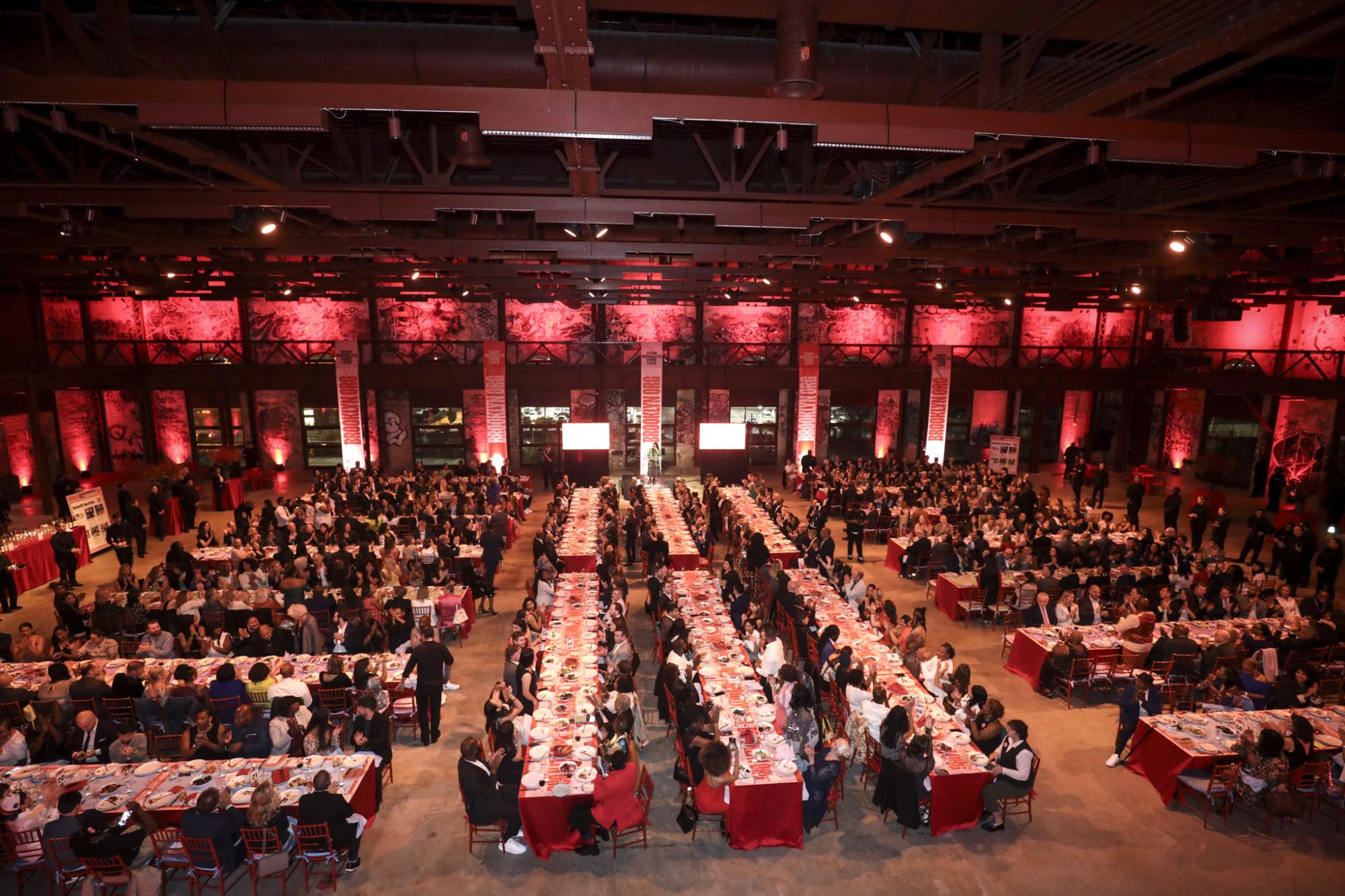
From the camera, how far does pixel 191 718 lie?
8586 mm

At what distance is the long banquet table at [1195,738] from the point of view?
8.00 meters

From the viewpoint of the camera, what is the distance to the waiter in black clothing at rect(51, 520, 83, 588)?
586 inches

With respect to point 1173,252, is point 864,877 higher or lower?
lower

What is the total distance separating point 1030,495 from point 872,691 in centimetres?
1311

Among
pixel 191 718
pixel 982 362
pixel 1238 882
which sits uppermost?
pixel 982 362

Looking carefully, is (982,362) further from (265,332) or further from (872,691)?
(265,332)

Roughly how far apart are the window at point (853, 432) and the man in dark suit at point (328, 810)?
24.9m

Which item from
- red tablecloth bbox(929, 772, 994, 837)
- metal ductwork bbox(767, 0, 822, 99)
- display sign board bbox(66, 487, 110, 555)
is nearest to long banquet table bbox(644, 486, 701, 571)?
red tablecloth bbox(929, 772, 994, 837)

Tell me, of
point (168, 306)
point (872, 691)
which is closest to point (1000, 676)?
point (872, 691)

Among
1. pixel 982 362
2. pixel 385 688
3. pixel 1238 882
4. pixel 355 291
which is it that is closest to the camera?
pixel 1238 882

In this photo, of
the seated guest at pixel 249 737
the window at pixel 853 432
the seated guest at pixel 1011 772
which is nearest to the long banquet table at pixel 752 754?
the seated guest at pixel 1011 772

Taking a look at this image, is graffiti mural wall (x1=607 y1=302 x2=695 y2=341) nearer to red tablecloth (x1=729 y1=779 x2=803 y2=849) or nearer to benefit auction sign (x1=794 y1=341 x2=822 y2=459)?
benefit auction sign (x1=794 y1=341 x2=822 y2=459)

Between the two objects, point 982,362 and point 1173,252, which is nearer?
point 1173,252

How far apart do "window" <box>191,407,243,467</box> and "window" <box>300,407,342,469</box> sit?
2.37m
